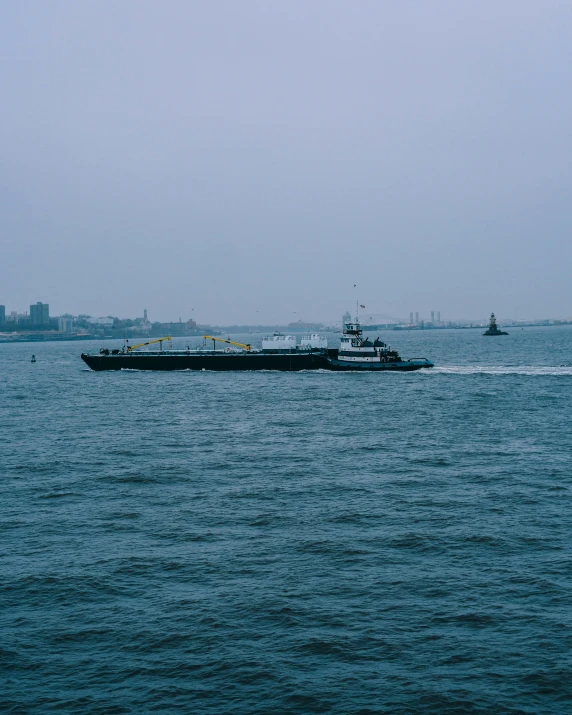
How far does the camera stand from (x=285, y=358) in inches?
4911

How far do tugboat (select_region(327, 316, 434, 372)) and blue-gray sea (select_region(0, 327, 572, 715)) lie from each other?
62.9 metres

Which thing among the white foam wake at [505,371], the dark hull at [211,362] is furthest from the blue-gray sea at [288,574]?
the dark hull at [211,362]

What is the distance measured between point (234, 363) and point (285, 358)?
9.85 m

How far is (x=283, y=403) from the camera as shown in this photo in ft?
260

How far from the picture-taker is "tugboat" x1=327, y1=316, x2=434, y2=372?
118 m

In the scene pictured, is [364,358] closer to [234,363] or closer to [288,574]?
[234,363]

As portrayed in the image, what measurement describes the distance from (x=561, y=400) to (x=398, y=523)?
53174 mm

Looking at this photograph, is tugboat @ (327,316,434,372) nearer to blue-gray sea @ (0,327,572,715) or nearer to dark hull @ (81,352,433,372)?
dark hull @ (81,352,433,372)

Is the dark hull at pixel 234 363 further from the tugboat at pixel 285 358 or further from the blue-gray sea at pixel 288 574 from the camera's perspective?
the blue-gray sea at pixel 288 574

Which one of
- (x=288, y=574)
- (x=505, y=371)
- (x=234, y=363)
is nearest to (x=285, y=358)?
(x=234, y=363)

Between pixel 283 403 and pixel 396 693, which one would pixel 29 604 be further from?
pixel 283 403

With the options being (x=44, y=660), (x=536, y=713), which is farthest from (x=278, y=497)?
(x=536, y=713)

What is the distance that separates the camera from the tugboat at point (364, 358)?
11819cm

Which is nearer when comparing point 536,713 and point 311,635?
point 536,713
